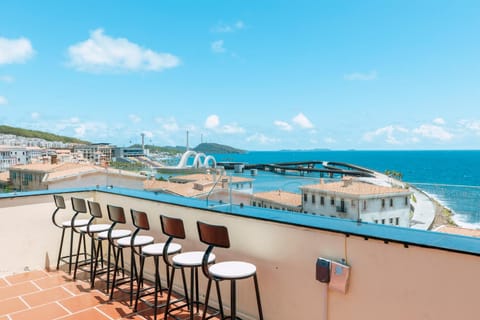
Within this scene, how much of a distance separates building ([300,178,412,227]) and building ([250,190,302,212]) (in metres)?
0.25

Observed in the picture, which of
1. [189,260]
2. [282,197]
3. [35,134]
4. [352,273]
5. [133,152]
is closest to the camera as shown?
[352,273]

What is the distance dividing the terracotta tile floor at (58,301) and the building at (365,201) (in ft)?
5.37

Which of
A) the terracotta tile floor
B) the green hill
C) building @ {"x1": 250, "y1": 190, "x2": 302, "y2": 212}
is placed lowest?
the terracotta tile floor

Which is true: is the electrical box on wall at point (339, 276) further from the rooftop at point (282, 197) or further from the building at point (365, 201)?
the rooftop at point (282, 197)

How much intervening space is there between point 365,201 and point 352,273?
1.56 ft

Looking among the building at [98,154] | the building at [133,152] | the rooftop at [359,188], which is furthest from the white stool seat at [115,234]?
the rooftop at [359,188]

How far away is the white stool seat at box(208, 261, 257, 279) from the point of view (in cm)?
219

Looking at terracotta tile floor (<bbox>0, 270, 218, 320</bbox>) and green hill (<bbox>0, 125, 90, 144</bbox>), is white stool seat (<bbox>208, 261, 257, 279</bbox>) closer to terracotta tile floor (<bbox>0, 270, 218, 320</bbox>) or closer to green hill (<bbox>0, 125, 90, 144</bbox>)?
terracotta tile floor (<bbox>0, 270, 218, 320</bbox>)

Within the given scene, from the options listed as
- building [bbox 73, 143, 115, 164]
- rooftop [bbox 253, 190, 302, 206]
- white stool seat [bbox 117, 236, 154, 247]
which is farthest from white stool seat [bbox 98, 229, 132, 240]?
building [bbox 73, 143, 115, 164]

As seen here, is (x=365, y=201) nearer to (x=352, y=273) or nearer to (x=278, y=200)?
(x=352, y=273)

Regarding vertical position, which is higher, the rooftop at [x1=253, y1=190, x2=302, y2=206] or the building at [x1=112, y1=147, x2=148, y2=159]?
the building at [x1=112, y1=147, x2=148, y2=159]

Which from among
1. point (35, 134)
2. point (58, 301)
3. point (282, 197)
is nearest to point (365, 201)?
point (282, 197)

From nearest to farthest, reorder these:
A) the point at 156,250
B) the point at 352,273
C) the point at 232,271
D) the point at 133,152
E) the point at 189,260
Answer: the point at 352,273
the point at 232,271
the point at 189,260
the point at 156,250
the point at 133,152

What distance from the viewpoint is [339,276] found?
2086 mm
